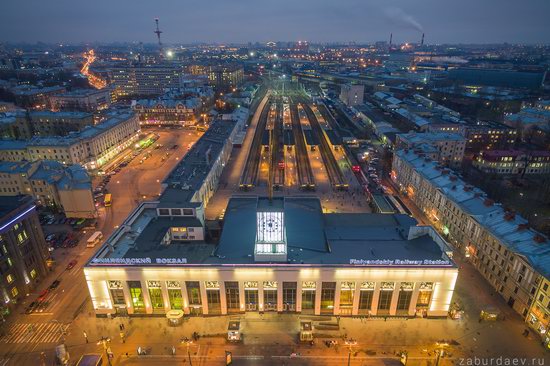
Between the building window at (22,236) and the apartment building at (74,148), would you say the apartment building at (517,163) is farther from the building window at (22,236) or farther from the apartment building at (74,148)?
the apartment building at (74,148)

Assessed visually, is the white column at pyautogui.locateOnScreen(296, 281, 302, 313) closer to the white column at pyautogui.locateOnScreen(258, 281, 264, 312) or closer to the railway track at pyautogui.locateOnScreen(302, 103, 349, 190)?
the white column at pyautogui.locateOnScreen(258, 281, 264, 312)

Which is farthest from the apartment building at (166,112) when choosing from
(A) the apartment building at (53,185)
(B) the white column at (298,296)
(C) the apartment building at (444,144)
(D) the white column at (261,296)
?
(B) the white column at (298,296)

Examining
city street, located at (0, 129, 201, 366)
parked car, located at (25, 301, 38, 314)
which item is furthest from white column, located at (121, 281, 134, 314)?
parked car, located at (25, 301, 38, 314)

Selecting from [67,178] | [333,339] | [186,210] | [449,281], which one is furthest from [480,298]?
[67,178]

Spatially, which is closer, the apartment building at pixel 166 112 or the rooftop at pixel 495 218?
the rooftop at pixel 495 218

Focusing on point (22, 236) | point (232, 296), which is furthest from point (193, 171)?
point (232, 296)

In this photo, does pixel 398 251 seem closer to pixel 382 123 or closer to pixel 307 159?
pixel 307 159
